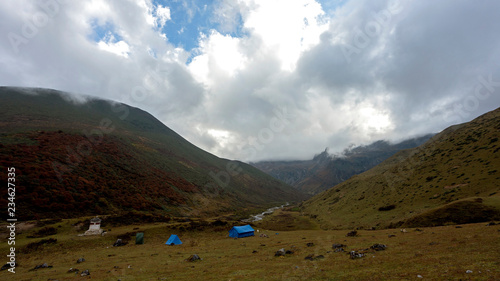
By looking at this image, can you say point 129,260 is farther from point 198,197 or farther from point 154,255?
point 198,197

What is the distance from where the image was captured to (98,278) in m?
18.1

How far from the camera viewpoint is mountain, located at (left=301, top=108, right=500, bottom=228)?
35344 millimetres

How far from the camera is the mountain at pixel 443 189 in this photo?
116ft

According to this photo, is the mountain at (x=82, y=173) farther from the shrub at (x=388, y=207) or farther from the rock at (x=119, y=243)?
the shrub at (x=388, y=207)

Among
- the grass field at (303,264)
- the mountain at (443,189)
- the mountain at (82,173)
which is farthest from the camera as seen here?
the mountain at (82,173)

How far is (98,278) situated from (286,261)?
17.2m

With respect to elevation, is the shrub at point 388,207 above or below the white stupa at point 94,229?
below

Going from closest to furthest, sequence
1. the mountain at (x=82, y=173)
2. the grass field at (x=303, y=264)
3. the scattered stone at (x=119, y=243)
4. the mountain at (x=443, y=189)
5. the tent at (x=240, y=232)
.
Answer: the grass field at (x=303, y=264)
the mountain at (x=443, y=189)
the scattered stone at (x=119, y=243)
the tent at (x=240, y=232)
the mountain at (x=82, y=173)

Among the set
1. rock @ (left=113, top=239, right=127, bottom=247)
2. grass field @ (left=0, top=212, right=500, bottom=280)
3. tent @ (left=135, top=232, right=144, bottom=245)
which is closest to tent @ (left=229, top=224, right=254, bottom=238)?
grass field @ (left=0, top=212, right=500, bottom=280)

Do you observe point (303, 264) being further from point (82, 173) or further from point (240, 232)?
point (82, 173)

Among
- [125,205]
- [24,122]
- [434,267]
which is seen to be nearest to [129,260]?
[434,267]

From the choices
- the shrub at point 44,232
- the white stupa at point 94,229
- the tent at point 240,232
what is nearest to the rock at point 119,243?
the white stupa at point 94,229

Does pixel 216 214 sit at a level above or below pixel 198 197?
below

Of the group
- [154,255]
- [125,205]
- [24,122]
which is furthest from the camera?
[24,122]
